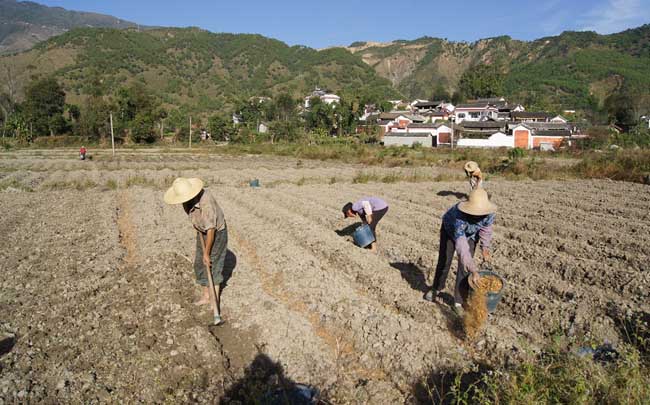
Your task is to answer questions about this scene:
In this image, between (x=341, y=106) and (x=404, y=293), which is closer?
(x=404, y=293)

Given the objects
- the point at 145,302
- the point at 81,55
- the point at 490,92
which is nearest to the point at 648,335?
the point at 145,302

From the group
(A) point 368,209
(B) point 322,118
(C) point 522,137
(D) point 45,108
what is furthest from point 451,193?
(D) point 45,108

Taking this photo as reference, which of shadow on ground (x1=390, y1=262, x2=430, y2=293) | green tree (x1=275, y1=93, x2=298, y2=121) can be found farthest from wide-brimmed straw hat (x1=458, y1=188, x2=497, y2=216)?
green tree (x1=275, y1=93, x2=298, y2=121)

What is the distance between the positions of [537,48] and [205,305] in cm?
15080

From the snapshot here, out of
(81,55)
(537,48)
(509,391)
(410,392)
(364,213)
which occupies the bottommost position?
(410,392)

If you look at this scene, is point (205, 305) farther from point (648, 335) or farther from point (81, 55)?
point (81, 55)

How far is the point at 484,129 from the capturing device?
45.9 metres

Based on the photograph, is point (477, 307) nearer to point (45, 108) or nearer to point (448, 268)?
point (448, 268)

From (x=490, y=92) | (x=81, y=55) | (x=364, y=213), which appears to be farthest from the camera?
(x=81, y=55)

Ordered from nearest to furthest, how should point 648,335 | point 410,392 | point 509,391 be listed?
point 509,391
point 410,392
point 648,335

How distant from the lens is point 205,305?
4.77 meters

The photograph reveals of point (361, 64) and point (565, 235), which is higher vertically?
point (361, 64)

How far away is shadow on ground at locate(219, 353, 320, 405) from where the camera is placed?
306 cm

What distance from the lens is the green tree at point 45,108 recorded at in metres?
45.7
